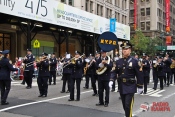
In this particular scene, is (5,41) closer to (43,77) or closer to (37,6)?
(37,6)

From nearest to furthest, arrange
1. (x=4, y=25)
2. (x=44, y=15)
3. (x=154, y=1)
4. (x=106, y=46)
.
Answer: (x=106, y=46), (x=44, y=15), (x=4, y=25), (x=154, y=1)

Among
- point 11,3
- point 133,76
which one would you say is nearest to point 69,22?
point 11,3

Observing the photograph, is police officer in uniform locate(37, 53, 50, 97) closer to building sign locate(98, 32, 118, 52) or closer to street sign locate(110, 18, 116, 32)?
building sign locate(98, 32, 118, 52)

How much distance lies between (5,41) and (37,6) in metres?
6.17

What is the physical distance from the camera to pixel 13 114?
7.82 meters

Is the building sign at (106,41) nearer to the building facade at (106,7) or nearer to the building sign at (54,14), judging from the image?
the building sign at (54,14)

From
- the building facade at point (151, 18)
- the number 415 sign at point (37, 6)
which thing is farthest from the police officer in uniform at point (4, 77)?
the building facade at point (151, 18)

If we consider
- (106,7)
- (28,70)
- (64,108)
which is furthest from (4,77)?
(106,7)

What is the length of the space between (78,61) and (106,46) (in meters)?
3.42

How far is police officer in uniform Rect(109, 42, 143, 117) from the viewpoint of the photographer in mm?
6133

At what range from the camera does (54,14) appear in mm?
24203

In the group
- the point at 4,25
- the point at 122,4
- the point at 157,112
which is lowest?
the point at 157,112

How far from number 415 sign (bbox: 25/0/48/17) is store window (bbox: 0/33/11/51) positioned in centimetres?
548

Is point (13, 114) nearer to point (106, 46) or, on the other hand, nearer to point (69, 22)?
point (106, 46)
